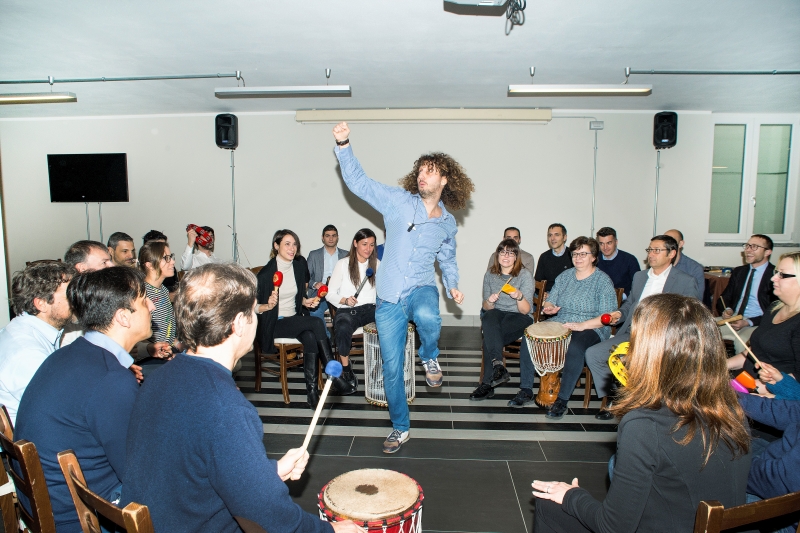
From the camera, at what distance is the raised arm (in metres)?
2.90

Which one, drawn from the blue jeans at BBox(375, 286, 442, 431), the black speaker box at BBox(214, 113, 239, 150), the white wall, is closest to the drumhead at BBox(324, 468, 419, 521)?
the blue jeans at BBox(375, 286, 442, 431)

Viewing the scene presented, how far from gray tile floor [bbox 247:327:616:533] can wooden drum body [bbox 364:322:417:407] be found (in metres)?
0.10

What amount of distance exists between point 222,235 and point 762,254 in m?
6.98

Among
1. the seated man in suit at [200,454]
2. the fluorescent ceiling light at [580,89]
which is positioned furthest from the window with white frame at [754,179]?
the seated man in suit at [200,454]

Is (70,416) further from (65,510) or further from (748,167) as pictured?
(748,167)

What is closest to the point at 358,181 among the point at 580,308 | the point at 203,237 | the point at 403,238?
the point at 403,238

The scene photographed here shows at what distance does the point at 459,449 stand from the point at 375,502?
180 cm

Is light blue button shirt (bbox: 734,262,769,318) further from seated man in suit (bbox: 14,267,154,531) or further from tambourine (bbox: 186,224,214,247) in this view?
tambourine (bbox: 186,224,214,247)

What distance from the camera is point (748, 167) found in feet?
25.0

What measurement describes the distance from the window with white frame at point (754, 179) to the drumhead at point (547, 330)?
4.80 metres

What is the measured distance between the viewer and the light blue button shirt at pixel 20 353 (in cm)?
208

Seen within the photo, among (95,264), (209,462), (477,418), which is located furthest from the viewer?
(477,418)

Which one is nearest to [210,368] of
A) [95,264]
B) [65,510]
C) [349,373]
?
[65,510]

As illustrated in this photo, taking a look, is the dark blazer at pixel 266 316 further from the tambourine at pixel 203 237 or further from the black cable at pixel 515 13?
the black cable at pixel 515 13
